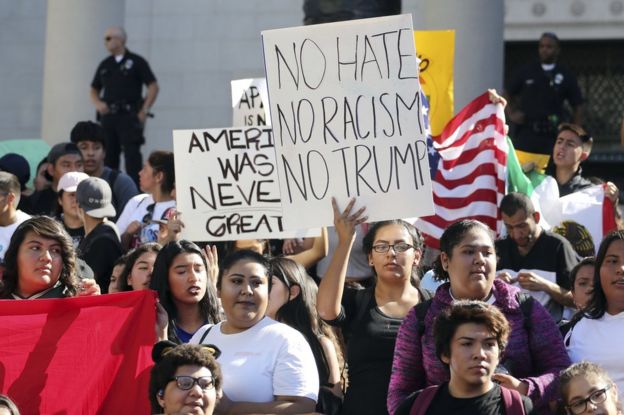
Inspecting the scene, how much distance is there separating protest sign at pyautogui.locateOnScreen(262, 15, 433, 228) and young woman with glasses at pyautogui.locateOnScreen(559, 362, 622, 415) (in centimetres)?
124

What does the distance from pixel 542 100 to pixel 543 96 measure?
0.04m

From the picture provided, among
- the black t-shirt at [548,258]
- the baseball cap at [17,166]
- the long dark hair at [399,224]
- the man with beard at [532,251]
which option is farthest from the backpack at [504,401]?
the baseball cap at [17,166]

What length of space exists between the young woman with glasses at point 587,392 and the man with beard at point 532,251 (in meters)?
2.48

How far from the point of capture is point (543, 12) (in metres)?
19.6

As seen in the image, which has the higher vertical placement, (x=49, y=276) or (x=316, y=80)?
(x=316, y=80)

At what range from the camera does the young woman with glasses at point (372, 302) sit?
7.71 meters

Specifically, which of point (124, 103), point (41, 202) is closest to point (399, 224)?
point (41, 202)

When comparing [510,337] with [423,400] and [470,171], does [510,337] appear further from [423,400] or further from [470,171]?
[470,171]

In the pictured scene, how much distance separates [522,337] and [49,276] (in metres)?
2.51

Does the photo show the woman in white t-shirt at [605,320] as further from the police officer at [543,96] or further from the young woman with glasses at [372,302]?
the police officer at [543,96]

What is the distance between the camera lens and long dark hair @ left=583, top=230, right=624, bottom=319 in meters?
7.91

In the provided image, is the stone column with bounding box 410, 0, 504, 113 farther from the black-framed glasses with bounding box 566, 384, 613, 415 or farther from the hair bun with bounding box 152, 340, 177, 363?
the black-framed glasses with bounding box 566, 384, 613, 415

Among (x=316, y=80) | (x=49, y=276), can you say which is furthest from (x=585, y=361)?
(x=49, y=276)

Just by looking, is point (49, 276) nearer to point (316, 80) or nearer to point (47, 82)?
point (316, 80)
